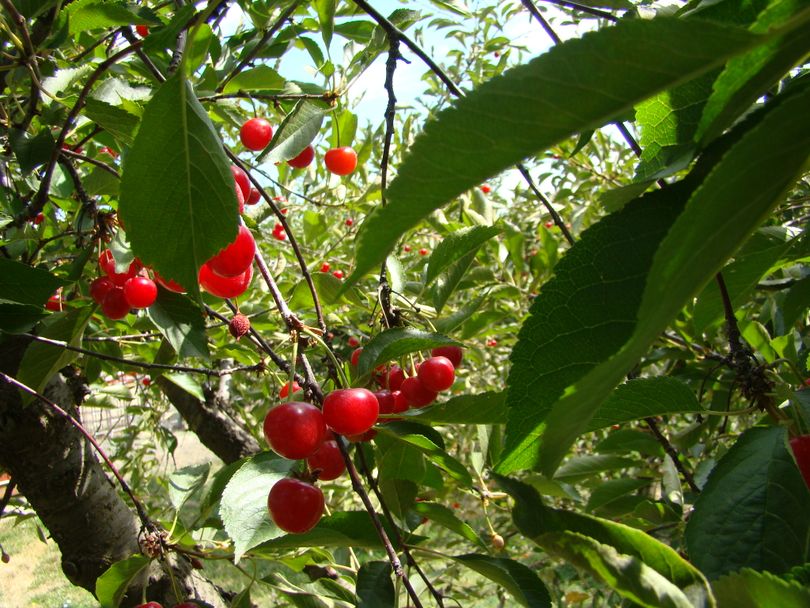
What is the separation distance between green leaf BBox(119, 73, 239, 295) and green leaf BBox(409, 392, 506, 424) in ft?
1.43

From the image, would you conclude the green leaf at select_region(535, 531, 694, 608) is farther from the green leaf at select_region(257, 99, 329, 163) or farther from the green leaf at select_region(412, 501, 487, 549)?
the green leaf at select_region(257, 99, 329, 163)

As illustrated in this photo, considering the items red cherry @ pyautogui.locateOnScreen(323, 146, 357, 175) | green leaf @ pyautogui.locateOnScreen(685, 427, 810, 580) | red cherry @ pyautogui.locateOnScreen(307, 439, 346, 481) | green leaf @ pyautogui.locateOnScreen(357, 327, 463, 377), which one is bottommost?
green leaf @ pyautogui.locateOnScreen(685, 427, 810, 580)

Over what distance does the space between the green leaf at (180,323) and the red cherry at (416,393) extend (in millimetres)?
382

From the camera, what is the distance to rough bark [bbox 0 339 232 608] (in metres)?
1.40

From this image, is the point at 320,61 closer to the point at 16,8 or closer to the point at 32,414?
the point at 16,8

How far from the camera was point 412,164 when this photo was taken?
374 millimetres

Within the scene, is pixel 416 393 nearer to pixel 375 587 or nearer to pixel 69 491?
pixel 375 587

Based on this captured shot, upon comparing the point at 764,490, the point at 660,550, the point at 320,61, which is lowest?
the point at 764,490

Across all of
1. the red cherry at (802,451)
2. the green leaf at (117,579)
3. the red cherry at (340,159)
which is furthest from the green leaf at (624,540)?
the red cherry at (340,159)

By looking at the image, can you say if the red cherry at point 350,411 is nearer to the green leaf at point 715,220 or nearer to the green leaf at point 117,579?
the green leaf at point 715,220

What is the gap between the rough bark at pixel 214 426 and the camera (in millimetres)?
2244

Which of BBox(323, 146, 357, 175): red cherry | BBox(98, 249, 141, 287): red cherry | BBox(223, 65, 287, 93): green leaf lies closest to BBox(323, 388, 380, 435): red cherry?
BBox(98, 249, 141, 287): red cherry

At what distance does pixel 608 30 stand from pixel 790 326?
1325 millimetres

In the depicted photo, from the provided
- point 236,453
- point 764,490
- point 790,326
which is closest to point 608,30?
point 764,490
